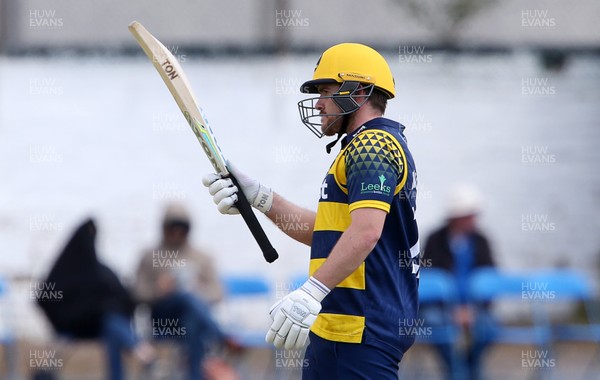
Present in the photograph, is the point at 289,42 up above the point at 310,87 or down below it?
above

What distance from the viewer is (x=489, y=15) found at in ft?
25.6

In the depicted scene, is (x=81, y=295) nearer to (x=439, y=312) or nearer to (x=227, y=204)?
(x=439, y=312)

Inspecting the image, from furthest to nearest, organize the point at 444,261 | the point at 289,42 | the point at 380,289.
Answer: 1. the point at 289,42
2. the point at 444,261
3. the point at 380,289

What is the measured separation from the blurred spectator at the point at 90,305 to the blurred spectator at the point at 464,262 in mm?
1934

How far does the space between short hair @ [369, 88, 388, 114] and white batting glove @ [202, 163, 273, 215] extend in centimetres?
57

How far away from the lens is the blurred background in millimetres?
7645

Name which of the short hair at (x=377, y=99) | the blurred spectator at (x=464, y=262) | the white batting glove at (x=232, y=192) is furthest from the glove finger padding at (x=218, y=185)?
the blurred spectator at (x=464, y=262)

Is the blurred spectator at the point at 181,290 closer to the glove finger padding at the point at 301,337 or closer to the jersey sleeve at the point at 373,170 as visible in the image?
the glove finger padding at the point at 301,337

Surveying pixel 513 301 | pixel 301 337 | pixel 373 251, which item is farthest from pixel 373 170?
pixel 513 301

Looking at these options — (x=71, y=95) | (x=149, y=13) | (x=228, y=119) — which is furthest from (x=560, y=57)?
(x=71, y=95)

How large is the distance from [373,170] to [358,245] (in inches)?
9.5

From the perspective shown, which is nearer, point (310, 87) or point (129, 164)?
point (310, 87)

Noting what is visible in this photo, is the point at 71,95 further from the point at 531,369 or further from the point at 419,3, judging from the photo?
the point at 531,369

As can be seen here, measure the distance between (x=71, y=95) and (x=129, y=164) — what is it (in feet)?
2.11
